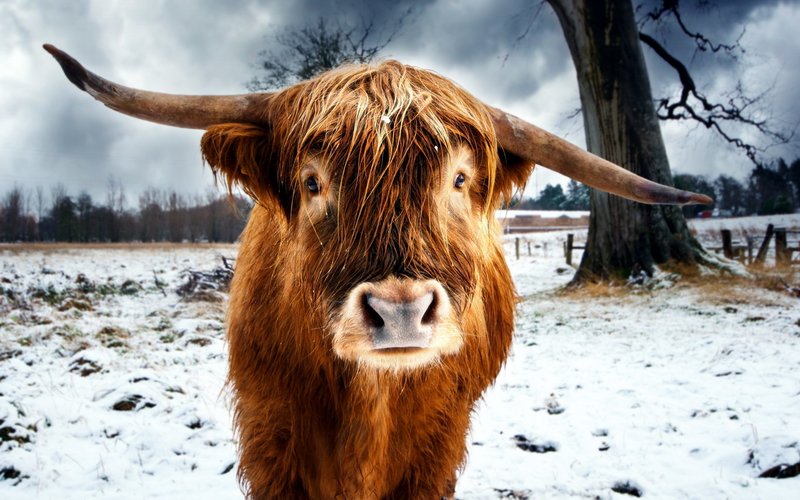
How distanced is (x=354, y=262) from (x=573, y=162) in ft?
3.83

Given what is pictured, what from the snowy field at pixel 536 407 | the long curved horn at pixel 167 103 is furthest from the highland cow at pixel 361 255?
the snowy field at pixel 536 407

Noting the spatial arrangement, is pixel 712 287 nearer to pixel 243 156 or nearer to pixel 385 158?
pixel 385 158

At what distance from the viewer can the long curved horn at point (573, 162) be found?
1993 millimetres

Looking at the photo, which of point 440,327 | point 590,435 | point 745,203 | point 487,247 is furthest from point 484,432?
point 745,203

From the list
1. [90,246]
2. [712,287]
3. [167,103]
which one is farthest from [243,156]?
[90,246]

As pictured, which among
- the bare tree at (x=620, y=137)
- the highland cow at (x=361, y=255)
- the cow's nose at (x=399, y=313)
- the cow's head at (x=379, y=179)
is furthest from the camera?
the bare tree at (x=620, y=137)

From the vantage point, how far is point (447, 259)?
1.67 metres

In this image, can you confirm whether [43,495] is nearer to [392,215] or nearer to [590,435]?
[392,215]

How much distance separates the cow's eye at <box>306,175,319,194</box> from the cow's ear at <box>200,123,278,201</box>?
10.8 inches

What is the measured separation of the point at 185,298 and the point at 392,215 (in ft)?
29.6

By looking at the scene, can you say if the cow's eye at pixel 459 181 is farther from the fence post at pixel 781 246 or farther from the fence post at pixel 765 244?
the fence post at pixel 765 244

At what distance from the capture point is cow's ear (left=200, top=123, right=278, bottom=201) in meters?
1.95

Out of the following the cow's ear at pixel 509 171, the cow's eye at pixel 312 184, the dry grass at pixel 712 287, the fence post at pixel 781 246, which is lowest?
the dry grass at pixel 712 287

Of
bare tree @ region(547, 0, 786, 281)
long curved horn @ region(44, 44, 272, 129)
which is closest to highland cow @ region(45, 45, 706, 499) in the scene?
long curved horn @ region(44, 44, 272, 129)
